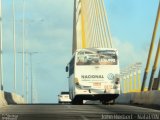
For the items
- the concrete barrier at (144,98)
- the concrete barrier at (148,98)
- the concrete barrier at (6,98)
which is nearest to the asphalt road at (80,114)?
the concrete barrier at (148,98)

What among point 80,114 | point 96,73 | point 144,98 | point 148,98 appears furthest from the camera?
point 96,73

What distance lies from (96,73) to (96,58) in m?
1.03

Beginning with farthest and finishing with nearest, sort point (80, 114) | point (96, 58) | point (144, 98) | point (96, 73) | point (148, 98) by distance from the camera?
point (96, 73) → point (96, 58) → point (144, 98) → point (148, 98) → point (80, 114)

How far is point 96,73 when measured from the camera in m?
40.1

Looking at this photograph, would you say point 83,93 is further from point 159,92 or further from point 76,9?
point 76,9

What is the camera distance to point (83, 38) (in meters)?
58.8

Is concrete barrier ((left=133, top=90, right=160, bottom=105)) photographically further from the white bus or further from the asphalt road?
the asphalt road

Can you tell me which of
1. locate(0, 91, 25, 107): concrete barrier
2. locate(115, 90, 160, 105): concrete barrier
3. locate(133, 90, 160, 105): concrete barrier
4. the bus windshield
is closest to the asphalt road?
locate(133, 90, 160, 105): concrete barrier

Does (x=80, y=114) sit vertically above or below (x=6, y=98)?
above

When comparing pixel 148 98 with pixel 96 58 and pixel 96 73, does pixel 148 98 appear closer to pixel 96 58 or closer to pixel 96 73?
pixel 96 73

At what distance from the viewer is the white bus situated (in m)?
39.7

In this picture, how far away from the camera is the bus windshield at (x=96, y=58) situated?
39625 mm

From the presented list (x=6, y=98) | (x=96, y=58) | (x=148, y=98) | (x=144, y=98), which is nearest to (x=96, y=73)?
(x=96, y=58)

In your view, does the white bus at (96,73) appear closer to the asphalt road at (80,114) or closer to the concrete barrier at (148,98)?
the concrete barrier at (148,98)
